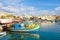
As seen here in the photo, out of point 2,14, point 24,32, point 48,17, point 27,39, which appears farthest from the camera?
point 48,17

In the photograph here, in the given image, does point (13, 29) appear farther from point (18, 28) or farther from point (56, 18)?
point (56, 18)

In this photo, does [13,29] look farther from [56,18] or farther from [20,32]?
[56,18]

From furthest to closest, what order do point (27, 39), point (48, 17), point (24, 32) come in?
1. point (48, 17)
2. point (24, 32)
3. point (27, 39)

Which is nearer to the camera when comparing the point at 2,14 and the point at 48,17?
the point at 2,14

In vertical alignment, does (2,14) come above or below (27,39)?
above

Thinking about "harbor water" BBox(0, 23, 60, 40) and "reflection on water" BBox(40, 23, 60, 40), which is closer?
"harbor water" BBox(0, 23, 60, 40)

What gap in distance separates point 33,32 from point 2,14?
10.4 metres

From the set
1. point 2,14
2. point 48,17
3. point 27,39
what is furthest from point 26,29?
point 48,17

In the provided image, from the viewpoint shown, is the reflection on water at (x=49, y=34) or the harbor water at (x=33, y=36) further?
the reflection on water at (x=49, y=34)

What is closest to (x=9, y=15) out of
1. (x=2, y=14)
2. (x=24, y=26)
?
(x=2, y=14)

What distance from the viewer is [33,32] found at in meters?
8.59

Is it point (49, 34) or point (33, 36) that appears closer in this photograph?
point (33, 36)

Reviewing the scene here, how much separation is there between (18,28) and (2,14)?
9.95 m

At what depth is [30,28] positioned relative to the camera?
28.4 feet
